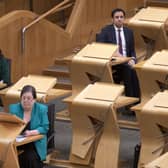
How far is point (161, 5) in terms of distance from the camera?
31.3 feet

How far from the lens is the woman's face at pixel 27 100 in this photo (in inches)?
223

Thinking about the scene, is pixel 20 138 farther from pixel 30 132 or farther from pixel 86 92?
pixel 86 92

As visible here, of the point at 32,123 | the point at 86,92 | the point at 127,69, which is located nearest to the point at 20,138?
the point at 32,123

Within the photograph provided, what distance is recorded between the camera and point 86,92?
6.08 meters

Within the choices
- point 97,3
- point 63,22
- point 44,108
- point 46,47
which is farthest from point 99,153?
point 63,22

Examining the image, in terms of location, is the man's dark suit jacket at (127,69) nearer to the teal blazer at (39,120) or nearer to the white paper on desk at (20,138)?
the teal blazer at (39,120)

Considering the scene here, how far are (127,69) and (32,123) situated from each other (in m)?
1.62

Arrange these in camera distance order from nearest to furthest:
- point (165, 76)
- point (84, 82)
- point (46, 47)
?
point (165, 76) < point (84, 82) < point (46, 47)

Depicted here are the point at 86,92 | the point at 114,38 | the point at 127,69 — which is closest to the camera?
the point at 86,92

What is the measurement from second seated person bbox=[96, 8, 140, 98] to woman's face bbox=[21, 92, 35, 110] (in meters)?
1.60

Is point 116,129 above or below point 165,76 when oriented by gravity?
below

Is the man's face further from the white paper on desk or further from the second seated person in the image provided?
the white paper on desk

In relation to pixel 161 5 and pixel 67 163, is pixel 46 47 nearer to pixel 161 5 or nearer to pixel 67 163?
pixel 161 5

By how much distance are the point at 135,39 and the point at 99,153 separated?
2.20 meters
